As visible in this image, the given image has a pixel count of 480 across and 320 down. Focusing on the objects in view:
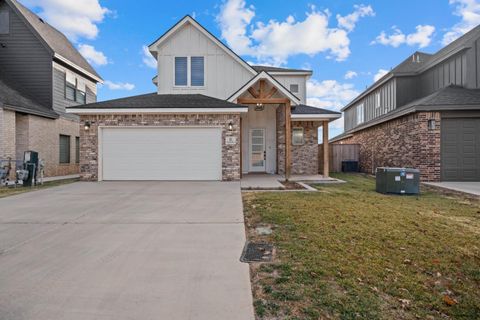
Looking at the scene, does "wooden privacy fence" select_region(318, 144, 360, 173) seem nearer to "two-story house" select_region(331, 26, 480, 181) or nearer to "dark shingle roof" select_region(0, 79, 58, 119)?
"two-story house" select_region(331, 26, 480, 181)

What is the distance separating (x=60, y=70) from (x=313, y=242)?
17484 mm

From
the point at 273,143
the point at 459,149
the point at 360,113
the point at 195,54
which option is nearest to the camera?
the point at 459,149

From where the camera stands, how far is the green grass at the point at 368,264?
8.38ft

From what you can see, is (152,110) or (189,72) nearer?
(152,110)

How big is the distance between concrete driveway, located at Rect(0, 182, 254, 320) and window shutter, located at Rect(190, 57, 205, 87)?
8907mm

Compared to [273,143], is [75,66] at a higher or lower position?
higher

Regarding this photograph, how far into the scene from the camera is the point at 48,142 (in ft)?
48.5

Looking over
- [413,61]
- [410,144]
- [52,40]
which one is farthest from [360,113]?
[52,40]

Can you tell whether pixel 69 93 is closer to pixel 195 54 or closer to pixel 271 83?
pixel 195 54

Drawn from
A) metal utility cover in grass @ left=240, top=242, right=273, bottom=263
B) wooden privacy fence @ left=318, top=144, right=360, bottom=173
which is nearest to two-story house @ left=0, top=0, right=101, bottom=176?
metal utility cover in grass @ left=240, top=242, right=273, bottom=263

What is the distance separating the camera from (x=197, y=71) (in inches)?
563

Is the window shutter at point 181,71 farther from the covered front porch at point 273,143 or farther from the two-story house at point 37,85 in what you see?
the two-story house at point 37,85

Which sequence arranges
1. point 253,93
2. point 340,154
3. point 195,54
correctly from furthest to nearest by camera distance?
point 340,154
point 195,54
point 253,93

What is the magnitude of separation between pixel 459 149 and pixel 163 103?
41.8ft
